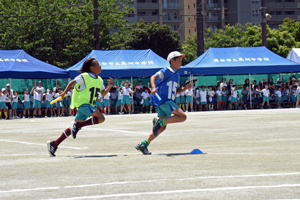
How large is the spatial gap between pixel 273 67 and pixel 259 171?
22.8 metres

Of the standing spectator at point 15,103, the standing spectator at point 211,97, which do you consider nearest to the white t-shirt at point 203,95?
→ the standing spectator at point 211,97

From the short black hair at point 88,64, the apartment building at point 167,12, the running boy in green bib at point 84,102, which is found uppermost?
the apartment building at point 167,12

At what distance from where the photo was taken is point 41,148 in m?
9.69

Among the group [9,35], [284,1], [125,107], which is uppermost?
[284,1]

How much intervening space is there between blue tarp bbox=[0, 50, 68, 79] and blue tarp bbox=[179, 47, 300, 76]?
738 cm

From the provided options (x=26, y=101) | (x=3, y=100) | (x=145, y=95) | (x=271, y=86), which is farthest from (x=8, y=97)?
(x=271, y=86)

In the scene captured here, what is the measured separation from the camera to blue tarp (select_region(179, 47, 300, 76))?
27067mm

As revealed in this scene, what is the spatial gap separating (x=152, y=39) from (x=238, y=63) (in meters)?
30.2

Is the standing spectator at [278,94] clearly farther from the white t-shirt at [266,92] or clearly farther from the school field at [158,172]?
the school field at [158,172]

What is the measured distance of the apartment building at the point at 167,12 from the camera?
260 feet

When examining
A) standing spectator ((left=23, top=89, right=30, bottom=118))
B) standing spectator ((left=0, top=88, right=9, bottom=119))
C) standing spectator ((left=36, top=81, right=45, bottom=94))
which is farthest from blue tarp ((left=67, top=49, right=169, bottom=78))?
standing spectator ((left=0, top=88, right=9, bottom=119))

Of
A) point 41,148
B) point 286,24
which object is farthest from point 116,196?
point 286,24

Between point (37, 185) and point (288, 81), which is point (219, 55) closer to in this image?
point (288, 81)

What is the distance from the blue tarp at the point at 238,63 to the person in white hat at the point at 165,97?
18.6m
